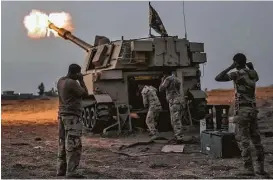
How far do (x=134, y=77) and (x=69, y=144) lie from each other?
26.5ft

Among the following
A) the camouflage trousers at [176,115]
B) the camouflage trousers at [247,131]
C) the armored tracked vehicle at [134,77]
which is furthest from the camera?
the armored tracked vehicle at [134,77]

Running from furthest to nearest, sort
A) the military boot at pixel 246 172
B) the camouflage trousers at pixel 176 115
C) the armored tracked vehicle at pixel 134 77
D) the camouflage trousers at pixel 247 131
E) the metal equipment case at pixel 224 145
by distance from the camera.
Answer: the armored tracked vehicle at pixel 134 77 < the camouflage trousers at pixel 176 115 < the metal equipment case at pixel 224 145 < the camouflage trousers at pixel 247 131 < the military boot at pixel 246 172

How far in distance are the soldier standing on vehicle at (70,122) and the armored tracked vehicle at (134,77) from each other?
21.2 feet

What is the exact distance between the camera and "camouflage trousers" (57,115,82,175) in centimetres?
711

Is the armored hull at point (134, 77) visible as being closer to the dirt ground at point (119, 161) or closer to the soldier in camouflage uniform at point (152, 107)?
the soldier in camouflage uniform at point (152, 107)

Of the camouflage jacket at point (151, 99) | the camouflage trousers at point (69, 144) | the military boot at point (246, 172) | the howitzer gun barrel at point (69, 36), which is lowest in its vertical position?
the military boot at point (246, 172)

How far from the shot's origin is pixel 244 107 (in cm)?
738

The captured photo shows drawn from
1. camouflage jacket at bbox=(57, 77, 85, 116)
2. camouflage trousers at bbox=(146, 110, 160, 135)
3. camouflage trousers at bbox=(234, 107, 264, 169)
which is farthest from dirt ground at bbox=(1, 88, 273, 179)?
camouflage jacket at bbox=(57, 77, 85, 116)

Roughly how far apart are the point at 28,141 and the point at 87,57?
540cm

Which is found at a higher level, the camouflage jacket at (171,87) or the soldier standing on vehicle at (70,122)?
the camouflage jacket at (171,87)

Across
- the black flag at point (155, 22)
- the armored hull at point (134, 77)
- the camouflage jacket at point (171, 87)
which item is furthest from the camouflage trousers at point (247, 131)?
the black flag at point (155, 22)

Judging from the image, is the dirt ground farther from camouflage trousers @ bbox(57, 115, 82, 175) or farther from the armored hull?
the armored hull

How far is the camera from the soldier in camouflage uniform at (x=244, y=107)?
24.1 feet

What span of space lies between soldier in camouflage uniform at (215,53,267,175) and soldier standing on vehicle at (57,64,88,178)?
206 cm
